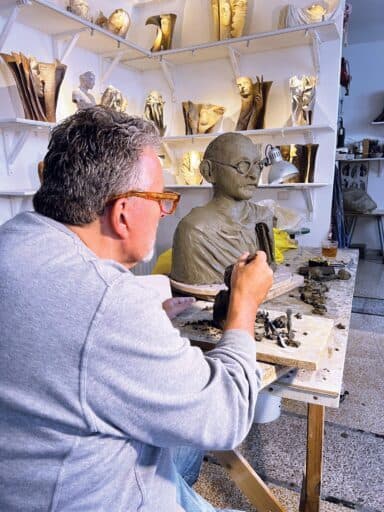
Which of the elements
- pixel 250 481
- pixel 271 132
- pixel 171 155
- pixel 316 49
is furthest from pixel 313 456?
pixel 171 155

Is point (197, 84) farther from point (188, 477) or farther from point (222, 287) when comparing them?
point (188, 477)

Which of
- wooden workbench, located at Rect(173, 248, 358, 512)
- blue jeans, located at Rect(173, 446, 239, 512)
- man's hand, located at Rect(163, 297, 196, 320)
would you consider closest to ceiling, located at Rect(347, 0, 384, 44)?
wooden workbench, located at Rect(173, 248, 358, 512)

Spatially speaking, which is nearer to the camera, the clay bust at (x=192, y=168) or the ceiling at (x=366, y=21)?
the clay bust at (x=192, y=168)

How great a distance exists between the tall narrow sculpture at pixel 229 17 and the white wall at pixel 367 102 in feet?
8.62

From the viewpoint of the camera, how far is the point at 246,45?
2.75 metres

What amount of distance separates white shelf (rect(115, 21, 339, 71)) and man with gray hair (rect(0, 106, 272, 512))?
2.29 metres

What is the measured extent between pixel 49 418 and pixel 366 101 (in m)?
5.19

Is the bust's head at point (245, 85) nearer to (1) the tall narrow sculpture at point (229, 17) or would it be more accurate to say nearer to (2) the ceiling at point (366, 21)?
(1) the tall narrow sculpture at point (229, 17)

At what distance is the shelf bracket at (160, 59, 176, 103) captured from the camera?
10.0 ft

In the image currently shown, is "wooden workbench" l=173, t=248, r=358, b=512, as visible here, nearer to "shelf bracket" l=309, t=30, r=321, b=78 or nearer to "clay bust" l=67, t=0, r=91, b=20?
"shelf bracket" l=309, t=30, r=321, b=78

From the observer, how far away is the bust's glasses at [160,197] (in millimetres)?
646

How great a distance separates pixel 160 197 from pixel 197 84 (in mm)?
2744

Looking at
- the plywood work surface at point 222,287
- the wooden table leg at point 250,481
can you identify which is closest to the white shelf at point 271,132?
the plywood work surface at point 222,287

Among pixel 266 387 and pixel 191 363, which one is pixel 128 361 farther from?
pixel 266 387
